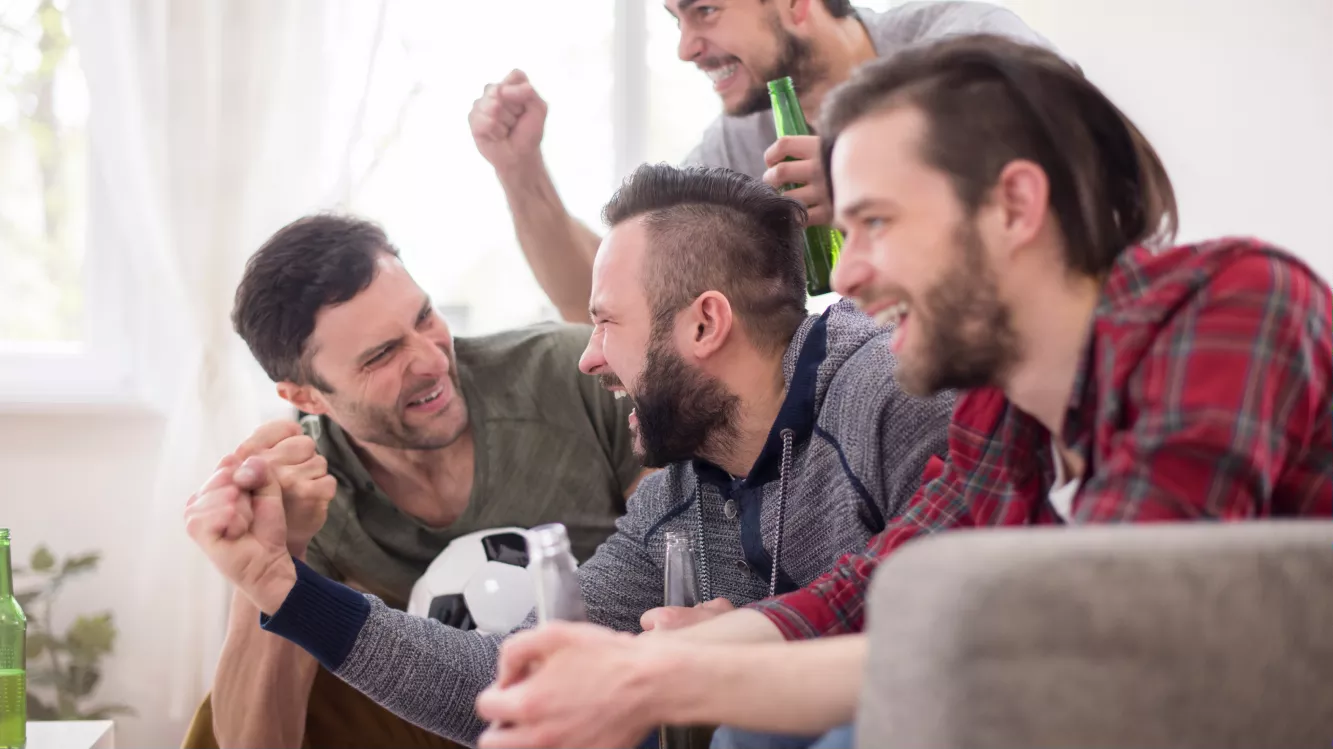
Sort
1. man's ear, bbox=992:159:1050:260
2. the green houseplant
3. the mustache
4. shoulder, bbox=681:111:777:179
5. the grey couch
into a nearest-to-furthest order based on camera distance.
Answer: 1. the grey couch
2. man's ear, bbox=992:159:1050:260
3. the mustache
4. shoulder, bbox=681:111:777:179
5. the green houseplant

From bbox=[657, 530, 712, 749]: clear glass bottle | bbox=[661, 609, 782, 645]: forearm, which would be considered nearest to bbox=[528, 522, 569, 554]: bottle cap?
bbox=[661, 609, 782, 645]: forearm

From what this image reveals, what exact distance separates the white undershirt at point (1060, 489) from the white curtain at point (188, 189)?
205cm

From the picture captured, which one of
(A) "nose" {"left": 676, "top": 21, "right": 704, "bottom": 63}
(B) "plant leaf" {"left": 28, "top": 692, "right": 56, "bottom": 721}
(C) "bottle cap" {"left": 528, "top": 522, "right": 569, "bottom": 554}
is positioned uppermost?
(A) "nose" {"left": 676, "top": 21, "right": 704, "bottom": 63}

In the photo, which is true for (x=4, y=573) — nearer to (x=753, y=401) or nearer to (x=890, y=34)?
(x=753, y=401)

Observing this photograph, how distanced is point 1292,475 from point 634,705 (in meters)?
0.51

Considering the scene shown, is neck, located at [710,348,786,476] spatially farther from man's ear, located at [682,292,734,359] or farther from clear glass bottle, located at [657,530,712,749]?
clear glass bottle, located at [657,530,712,749]

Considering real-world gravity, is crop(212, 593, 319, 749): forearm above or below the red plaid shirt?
below

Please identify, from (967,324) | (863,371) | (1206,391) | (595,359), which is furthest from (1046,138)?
(595,359)

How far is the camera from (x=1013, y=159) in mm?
949

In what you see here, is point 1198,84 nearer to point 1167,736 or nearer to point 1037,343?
point 1037,343

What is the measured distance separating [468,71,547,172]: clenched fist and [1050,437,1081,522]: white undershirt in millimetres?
1322

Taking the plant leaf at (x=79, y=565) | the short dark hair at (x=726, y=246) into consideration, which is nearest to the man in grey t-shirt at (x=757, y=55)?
the short dark hair at (x=726, y=246)

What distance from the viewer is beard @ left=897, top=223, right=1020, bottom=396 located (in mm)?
949

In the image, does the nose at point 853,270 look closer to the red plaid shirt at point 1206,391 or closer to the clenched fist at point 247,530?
the red plaid shirt at point 1206,391
